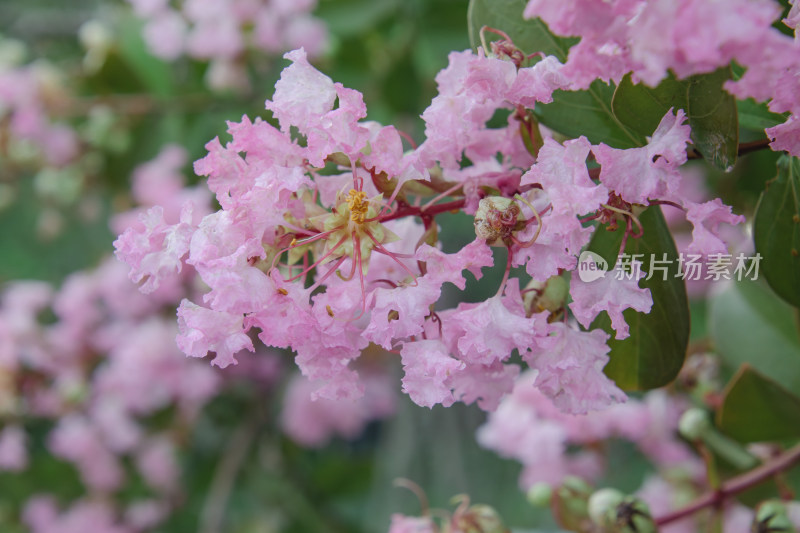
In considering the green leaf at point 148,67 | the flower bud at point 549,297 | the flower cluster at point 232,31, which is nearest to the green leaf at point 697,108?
the flower bud at point 549,297

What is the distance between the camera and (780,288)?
1.93ft

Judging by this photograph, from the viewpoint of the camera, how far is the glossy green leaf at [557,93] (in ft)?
1.84

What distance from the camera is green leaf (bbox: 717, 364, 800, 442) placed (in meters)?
0.75

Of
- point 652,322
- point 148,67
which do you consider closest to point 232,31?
point 148,67

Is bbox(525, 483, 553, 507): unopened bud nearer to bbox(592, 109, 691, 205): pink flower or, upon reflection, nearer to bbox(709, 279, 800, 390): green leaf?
bbox(709, 279, 800, 390): green leaf

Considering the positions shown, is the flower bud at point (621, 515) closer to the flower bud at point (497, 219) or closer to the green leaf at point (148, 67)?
the flower bud at point (497, 219)

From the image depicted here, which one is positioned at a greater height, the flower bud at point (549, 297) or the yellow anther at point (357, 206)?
the yellow anther at point (357, 206)

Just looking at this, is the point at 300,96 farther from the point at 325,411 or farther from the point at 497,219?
the point at 325,411

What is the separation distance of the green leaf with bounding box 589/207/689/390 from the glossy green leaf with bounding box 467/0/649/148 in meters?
0.07

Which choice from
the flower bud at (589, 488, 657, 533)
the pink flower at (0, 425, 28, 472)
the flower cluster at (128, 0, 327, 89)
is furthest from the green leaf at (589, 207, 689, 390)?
the pink flower at (0, 425, 28, 472)

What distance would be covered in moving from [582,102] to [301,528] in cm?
128

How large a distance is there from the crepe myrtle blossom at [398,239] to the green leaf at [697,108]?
14 mm

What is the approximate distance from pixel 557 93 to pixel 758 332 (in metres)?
0.49

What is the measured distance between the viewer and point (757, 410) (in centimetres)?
78
